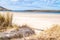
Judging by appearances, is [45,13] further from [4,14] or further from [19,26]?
[4,14]

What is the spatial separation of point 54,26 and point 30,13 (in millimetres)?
371

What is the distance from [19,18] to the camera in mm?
2270

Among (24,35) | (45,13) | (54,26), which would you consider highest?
(45,13)

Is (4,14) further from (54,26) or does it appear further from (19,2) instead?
(54,26)

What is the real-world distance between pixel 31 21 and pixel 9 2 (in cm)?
41

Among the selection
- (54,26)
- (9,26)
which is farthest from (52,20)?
(9,26)

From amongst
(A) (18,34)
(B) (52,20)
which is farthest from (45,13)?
(A) (18,34)

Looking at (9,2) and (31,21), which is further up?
(9,2)

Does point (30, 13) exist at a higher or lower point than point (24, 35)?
higher

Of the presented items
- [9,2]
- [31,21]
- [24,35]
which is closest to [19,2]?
[9,2]

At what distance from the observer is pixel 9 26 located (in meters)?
2.24

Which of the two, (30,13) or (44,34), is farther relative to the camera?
(30,13)

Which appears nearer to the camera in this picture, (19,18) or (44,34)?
(44,34)

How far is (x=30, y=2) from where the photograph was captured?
2.23m
